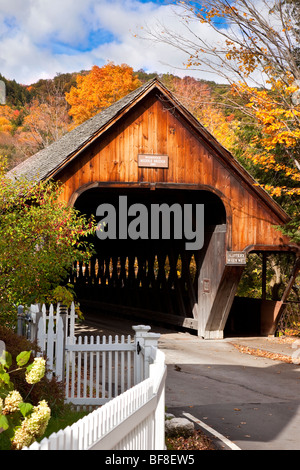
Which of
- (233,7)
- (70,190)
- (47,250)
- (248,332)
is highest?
(233,7)

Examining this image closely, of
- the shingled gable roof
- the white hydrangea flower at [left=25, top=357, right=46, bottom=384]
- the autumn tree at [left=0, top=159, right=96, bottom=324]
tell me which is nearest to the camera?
the white hydrangea flower at [left=25, top=357, right=46, bottom=384]

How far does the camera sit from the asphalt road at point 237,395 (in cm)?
854

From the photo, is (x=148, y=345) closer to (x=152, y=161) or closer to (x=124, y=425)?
(x=124, y=425)

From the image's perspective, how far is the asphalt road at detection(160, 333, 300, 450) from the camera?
8.54 metres

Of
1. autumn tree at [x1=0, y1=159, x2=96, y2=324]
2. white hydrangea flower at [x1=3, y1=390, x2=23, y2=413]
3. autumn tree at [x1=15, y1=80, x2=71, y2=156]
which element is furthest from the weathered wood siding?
autumn tree at [x1=15, y1=80, x2=71, y2=156]

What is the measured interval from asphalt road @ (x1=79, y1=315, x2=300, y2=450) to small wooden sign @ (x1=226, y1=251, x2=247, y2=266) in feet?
8.35

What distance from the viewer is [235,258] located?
19031mm

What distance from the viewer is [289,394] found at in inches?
461

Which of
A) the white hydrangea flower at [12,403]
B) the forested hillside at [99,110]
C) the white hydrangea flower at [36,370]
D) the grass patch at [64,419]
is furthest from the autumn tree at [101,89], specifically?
the white hydrangea flower at [12,403]

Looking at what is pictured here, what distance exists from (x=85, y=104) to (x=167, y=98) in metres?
33.8

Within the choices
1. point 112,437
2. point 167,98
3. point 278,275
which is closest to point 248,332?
point 278,275

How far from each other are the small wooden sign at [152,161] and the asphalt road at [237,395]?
17.4 ft

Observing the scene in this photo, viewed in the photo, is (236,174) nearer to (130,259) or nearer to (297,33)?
(297,33)

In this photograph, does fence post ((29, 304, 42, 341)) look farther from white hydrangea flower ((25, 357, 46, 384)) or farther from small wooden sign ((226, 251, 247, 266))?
small wooden sign ((226, 251, 247, 266))
